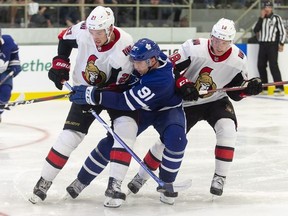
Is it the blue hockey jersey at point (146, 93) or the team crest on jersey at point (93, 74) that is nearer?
the blue hockey jersey at point (146, 93)

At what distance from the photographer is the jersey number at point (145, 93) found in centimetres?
370

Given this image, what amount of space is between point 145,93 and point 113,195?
0.52 meters

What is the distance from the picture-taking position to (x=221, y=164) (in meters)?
4.07

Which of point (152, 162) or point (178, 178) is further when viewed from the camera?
point (178, 178)

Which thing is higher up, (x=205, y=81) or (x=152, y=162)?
(x=205, y=81)

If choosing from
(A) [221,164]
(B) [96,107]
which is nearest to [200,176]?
(A) [221,164]

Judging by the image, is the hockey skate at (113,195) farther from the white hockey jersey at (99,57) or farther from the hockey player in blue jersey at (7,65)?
the hockey player in blue jersey at (7,65)

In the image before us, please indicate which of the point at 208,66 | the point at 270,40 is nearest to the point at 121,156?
the point at 208,66

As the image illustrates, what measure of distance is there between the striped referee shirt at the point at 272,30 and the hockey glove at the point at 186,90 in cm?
607

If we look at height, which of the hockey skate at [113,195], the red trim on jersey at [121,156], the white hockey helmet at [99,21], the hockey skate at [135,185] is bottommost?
the hockey skate at [135,185]

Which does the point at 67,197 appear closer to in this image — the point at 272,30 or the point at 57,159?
the point at 57,159

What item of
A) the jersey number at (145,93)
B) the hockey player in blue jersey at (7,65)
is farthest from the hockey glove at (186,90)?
the hockey player in blue jersey at (7,65)

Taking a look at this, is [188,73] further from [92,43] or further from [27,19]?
[27,19]

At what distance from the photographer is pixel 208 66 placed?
4109mm
